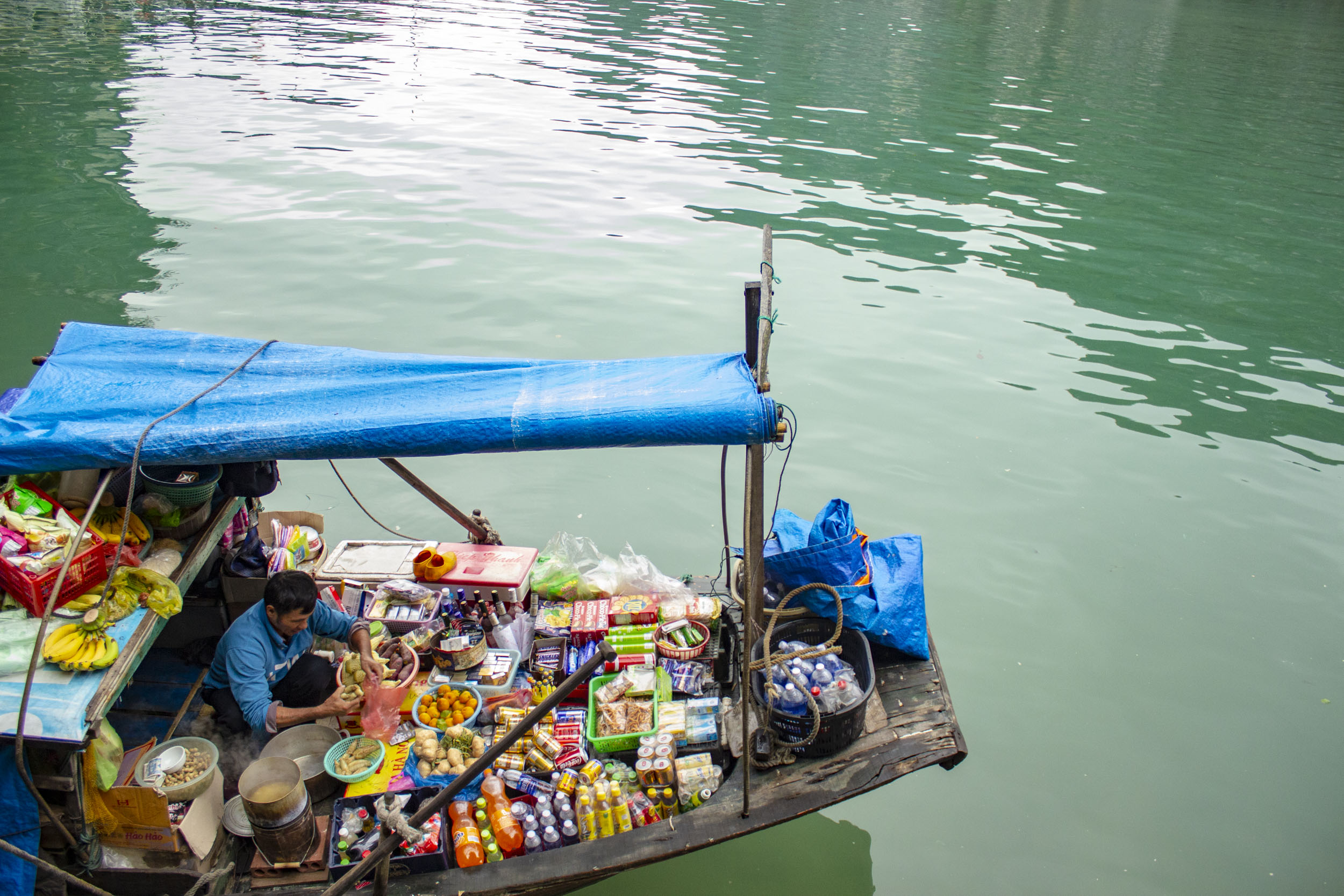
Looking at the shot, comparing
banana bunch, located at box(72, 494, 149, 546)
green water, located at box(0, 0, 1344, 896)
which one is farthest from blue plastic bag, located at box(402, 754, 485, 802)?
banana bunch, located at box(72, 494, 149, 546)

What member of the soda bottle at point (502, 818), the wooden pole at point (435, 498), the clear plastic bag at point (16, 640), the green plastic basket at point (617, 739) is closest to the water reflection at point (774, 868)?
the green plastic basket at point (617, 739)

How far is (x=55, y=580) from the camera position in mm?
3541

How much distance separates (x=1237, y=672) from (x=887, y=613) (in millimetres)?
2952

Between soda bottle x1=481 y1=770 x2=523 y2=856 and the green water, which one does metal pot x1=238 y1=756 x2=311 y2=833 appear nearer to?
soda bottle x1=481 y1=770 x2=523 y2=856

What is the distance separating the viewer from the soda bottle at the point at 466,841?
146 inches

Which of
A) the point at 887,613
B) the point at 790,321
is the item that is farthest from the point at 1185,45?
the point at 887,613

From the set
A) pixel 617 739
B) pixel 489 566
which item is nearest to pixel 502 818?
pixel 617 739

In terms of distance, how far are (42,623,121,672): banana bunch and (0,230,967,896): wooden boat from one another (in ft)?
0.19

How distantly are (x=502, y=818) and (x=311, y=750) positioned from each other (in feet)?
3.78

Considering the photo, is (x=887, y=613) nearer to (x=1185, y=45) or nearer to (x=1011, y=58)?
(x=1011, y=58)

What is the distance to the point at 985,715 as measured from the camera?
5.45m

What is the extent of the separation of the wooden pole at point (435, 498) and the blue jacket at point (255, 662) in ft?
2.63

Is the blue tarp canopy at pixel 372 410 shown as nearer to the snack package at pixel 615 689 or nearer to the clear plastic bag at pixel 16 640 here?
the clear plastic bag at pixel 16 640

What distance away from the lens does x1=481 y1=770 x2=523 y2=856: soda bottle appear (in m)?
3.78
